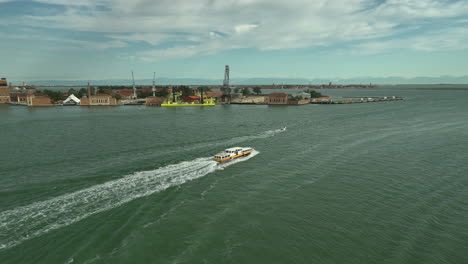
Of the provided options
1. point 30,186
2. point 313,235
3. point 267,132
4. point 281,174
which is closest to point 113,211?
point 30,186

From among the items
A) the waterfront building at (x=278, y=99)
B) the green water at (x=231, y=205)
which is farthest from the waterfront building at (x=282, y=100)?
the green water at (x=231, y=205)

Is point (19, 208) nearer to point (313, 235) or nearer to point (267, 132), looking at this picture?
point (313, 235)

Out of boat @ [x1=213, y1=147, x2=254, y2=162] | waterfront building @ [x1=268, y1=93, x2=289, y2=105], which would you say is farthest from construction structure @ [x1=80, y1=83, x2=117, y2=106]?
boat @ [x1=213, y1=147, x2=254, y2=162]

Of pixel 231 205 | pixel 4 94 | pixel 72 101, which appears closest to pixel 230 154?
pixel 231 205

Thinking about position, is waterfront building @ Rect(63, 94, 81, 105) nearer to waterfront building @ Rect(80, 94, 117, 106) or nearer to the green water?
waterfront building @ Rect(80, 94, 117, 106)

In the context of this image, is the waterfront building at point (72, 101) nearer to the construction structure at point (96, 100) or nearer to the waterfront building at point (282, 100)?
the construction structure at point (96, 100)
